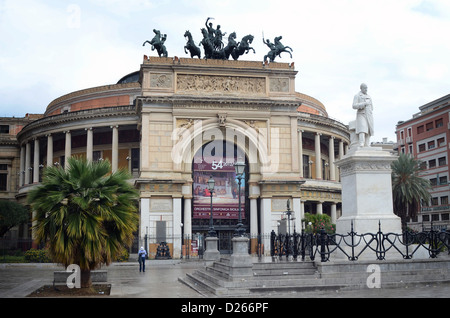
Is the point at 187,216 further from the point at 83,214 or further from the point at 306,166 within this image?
the point at 83,214

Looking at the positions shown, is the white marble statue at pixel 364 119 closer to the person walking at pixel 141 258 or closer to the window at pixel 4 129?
the person walking at pixel 141 258

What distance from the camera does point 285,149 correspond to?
1807 inches

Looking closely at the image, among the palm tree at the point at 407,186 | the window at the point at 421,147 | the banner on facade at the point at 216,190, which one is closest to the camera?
the banner on facade at the point at 216,190

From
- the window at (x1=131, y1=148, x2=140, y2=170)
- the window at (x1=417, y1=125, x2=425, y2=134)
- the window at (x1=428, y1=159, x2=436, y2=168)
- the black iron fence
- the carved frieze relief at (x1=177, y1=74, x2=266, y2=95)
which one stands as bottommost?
the black iron fence

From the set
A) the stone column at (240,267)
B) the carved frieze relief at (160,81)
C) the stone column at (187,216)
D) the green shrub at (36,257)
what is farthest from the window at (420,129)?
the stone column at (240,267)

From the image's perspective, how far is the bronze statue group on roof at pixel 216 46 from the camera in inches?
1833

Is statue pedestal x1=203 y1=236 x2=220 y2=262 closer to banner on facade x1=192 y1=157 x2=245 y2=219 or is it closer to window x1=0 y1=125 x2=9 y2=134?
banner on facade x1=192 y1=157 x2=245 y2=219

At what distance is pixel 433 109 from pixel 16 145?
5713 centimetres

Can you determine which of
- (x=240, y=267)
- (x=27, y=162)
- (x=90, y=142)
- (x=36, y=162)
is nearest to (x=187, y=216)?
(x=90, y=142)

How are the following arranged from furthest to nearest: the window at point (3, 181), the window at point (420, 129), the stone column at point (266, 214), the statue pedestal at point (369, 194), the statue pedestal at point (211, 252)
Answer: the window at point (420, 129)
the window at point (3, 181)
the stone column at point (266, 214)
the statue pedestal at point (211, 252)
the statue pedestal at point (369, 194)

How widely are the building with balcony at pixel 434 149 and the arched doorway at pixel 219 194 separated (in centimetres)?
3080

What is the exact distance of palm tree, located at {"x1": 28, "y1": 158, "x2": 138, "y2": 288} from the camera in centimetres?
1678

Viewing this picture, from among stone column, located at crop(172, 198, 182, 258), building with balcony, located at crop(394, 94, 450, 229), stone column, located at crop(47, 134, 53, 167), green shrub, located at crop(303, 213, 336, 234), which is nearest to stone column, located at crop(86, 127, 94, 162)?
stone column, located at crop(47, 134, 53, 167)

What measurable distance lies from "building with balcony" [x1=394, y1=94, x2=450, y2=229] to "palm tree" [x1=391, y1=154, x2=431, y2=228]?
18.6 meters
